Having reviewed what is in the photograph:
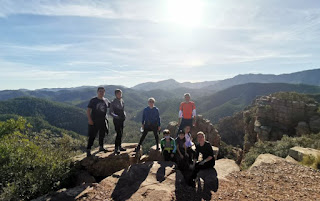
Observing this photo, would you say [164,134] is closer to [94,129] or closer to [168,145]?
[168,145]

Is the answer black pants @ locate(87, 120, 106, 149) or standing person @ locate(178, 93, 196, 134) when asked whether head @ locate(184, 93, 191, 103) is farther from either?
black pants @ locate(87, 120, 106, 149)

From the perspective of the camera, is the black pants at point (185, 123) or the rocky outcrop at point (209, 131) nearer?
the black pants at point (185, 123)

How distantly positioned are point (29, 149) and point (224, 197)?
1023 cm

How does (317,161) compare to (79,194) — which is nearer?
(79,194)

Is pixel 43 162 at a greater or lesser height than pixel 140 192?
greater

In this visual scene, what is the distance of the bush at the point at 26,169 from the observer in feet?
24.0

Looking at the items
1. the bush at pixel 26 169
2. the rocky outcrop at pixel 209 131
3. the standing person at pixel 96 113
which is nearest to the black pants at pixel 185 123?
the standing person at pixel 96 113

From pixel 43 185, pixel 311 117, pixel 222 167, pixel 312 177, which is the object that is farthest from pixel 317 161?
pixel 311 117

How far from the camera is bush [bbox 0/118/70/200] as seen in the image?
7.30 metres

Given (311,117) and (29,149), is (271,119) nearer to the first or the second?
(311,117)

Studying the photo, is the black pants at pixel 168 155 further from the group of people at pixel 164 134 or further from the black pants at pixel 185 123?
the black pants at pixel 185 123

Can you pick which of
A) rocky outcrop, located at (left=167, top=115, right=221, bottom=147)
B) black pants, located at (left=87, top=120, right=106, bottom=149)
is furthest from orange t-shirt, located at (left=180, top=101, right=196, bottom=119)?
rocky outcrop, located at (left=167, top=115, right=221, bottom=147)

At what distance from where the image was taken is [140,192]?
6.54 m

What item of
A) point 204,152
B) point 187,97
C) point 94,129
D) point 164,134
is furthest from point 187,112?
point 94,129
